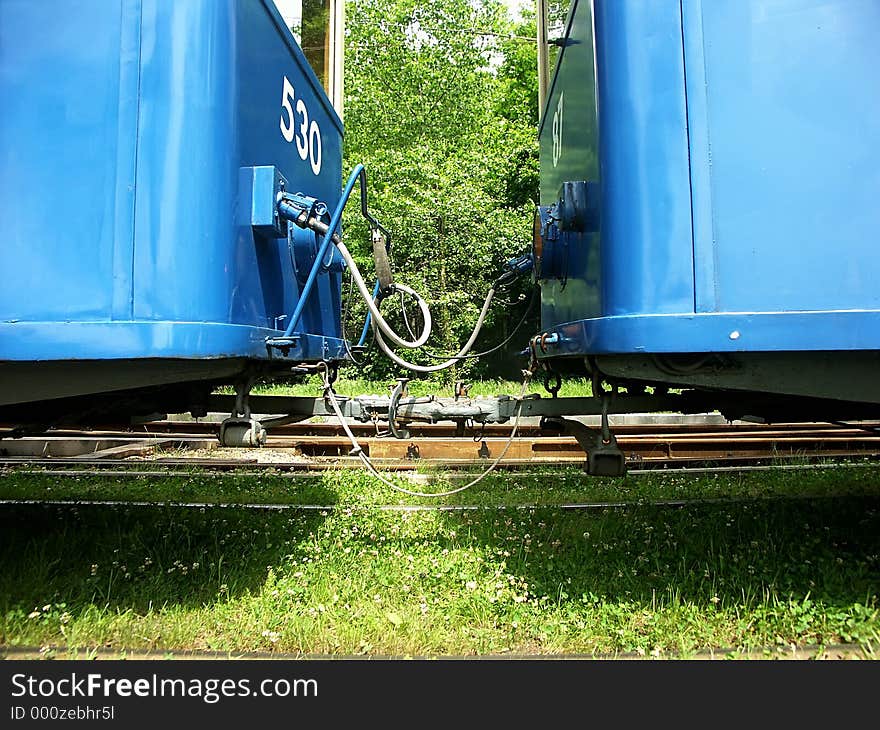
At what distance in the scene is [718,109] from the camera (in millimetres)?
2148

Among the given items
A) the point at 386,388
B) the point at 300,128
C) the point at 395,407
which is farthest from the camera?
the point at 386,388

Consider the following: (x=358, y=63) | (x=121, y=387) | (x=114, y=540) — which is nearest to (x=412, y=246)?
(x=358, y=63)

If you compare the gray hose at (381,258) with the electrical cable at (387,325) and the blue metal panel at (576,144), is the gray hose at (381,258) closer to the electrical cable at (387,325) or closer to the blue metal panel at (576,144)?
the electrical cable at (387,325)

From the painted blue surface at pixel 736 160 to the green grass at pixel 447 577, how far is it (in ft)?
4.30

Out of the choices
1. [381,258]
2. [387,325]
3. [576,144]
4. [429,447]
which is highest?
[576,144]

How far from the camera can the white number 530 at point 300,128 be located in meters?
3.04

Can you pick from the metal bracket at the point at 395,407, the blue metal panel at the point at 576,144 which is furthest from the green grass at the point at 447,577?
the blue metal panel at the point at 576,144

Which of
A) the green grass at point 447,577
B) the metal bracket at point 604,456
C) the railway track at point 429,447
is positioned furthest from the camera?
the railway track at point 429,447

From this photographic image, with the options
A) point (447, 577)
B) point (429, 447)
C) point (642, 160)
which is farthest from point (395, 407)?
point (429, 447)

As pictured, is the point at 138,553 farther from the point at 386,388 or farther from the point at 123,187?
the point at 386,388

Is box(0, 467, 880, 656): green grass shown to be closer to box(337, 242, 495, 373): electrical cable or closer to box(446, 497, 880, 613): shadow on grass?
box(446, 497, 880, 613): shadow on grass

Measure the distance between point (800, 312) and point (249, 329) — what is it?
1951 millimetres

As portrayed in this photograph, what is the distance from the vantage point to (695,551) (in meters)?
3.35

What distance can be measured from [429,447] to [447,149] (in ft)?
45.7
